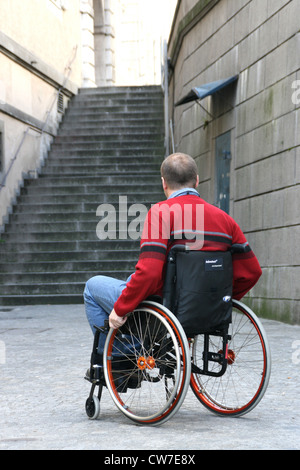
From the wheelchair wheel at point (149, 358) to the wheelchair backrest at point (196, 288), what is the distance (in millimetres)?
114

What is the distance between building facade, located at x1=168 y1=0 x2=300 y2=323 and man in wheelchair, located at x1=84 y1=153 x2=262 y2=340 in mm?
4409

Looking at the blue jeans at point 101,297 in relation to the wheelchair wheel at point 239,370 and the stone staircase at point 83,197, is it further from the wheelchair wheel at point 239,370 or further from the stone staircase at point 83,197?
the stone staircase at point 83,197

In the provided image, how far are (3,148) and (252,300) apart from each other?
6.32 m

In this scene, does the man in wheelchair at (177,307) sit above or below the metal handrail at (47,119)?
below

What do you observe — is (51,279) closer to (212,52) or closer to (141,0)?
(212,52)

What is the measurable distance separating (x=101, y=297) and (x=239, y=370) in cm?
100

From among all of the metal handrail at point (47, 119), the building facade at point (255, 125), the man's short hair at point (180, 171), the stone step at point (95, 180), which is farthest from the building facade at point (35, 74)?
the man's short hair at point (180, 171)

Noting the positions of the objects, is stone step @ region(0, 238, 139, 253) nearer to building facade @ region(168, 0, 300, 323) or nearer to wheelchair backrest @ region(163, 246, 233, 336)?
building facade @ region(168, 0, 300, 323)

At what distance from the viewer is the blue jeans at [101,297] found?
3.79 metres

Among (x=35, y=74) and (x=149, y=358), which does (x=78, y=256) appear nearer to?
(x=35, y=74)

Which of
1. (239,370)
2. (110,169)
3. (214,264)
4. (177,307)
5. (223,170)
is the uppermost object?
(110,169)

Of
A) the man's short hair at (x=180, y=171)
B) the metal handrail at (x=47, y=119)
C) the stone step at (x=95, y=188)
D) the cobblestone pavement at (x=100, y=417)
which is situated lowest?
the cobblestone pavement at (x=100, y=417)

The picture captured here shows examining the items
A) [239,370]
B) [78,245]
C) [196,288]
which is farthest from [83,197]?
[196,288]

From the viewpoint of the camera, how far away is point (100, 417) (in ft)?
13.0
